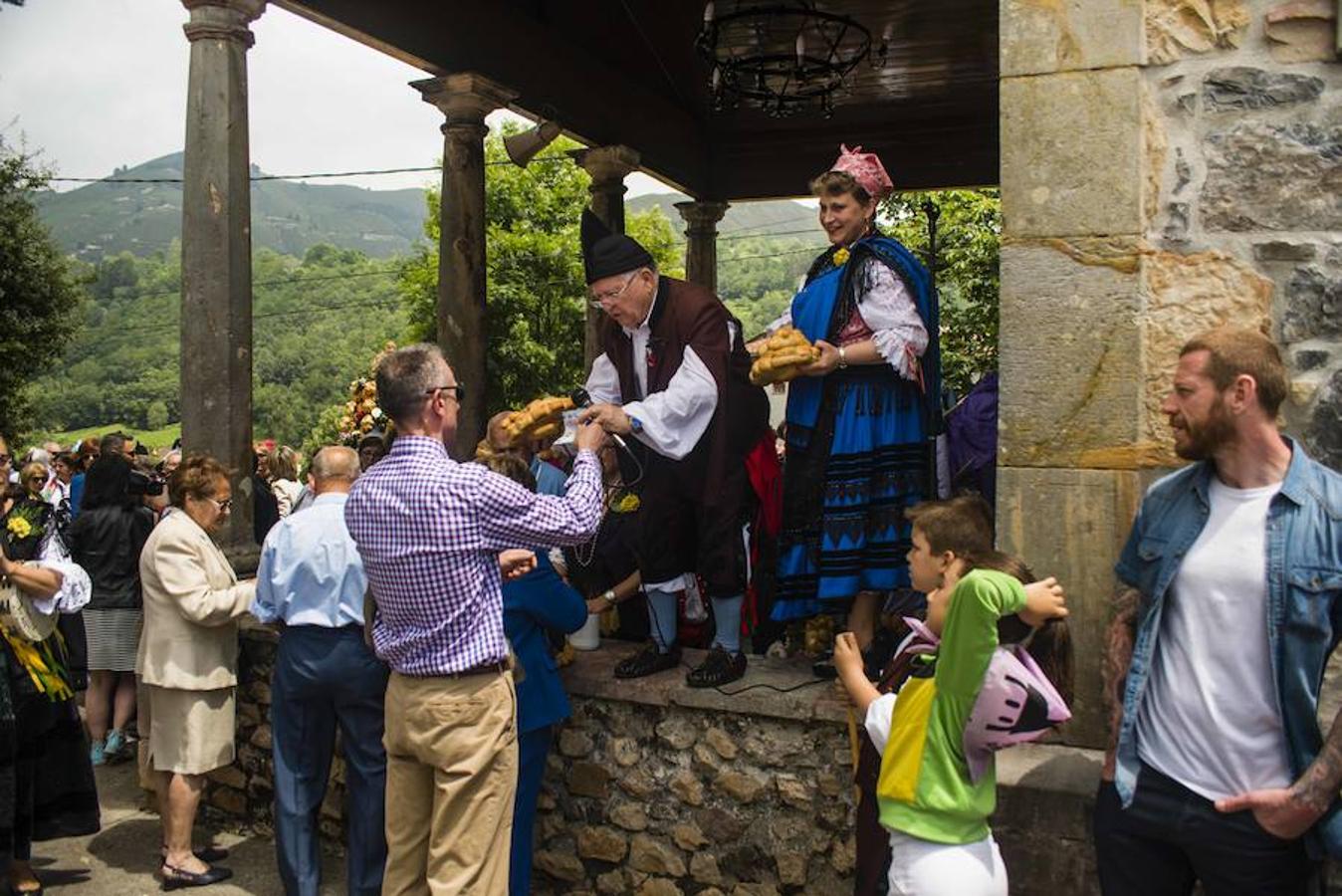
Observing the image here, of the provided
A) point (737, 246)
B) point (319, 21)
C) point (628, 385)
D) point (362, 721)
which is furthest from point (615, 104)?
point (737, 246)

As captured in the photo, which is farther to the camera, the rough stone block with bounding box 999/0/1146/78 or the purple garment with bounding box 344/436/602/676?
the purple garment with bounding box 344/436/602/676

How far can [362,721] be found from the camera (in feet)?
14.8

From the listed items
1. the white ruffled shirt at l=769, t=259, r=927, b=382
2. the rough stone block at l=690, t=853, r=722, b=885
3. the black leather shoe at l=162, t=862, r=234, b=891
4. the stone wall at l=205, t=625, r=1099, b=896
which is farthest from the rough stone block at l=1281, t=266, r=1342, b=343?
the black leather shoe at l=162, t=862, r=234, b=891

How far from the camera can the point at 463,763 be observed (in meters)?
3.57

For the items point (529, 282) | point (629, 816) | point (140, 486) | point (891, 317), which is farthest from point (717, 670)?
point (529, 282)

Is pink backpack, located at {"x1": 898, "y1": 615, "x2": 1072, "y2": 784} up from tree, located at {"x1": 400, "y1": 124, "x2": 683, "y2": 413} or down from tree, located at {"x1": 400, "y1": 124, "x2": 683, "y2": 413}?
down

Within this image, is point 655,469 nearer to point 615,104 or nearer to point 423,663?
point 423,663

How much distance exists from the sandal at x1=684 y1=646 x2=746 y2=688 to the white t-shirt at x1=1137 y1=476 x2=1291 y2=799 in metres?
1.87

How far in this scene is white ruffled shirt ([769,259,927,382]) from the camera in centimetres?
412

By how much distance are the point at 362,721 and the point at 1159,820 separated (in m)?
2.91

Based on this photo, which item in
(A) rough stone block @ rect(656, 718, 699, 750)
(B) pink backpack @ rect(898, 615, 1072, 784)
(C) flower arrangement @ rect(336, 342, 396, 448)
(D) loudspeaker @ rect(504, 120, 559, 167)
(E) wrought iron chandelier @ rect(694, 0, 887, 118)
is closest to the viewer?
(B) pink backpack @ rect(898, 615, 1072, 784)

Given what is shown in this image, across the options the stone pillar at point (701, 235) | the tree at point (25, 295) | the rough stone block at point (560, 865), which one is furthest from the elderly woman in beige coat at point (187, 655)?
the tree at point (25, 295)

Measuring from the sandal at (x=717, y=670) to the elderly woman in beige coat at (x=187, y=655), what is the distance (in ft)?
6.91

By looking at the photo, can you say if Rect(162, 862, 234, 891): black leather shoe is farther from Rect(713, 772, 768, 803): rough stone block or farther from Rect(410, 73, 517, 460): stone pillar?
Rect(410, 73, 517, 460): stone pillar
